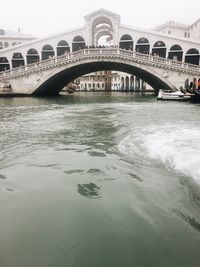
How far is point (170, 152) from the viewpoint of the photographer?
10.1 ft

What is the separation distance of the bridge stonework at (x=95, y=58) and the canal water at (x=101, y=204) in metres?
12.1

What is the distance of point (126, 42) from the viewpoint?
19.2 m

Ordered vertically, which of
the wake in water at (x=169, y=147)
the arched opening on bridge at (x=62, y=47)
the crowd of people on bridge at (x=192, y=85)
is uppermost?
the arched opening on bridge at (x=62, y=47)

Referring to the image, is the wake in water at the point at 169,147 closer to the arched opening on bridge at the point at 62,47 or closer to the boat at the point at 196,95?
the boat at the point at 196,95

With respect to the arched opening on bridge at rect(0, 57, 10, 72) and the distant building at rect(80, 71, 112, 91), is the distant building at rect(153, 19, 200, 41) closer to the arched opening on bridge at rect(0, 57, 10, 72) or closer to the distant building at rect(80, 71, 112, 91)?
the distant building at rect(80, 71, 112, 91)

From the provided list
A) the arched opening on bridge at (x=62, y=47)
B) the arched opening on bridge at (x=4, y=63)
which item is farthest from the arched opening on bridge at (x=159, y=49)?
the arched opening on bridge at (x=4, y=63)

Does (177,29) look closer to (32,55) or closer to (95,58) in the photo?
(32,55)

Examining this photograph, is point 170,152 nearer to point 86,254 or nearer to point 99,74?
point 86,254

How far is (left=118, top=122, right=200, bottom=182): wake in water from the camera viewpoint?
2649mm

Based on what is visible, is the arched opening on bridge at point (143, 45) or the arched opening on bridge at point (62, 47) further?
the arched opening on bridge at point (62, 47)

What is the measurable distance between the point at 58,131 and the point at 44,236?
335 cm

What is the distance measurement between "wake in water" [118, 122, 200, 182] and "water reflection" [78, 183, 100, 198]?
2.78 feet

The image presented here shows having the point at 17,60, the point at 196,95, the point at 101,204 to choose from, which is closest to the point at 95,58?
the point at 196,95

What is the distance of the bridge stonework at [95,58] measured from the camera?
14.9m
